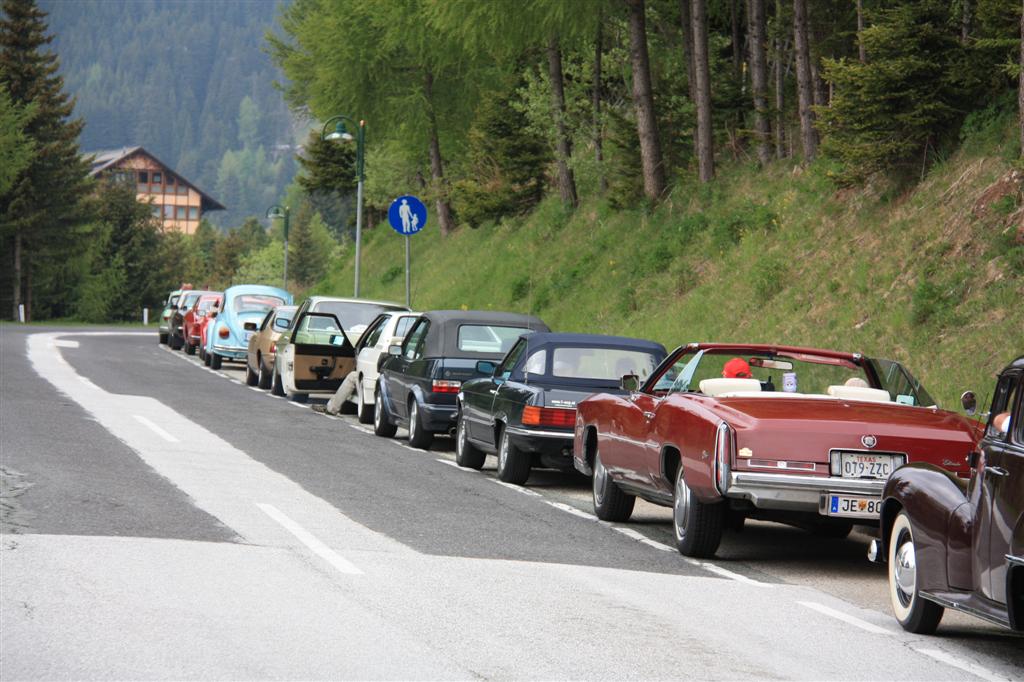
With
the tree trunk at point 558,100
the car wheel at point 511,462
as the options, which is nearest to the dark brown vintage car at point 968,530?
the car wheel at point 511,462

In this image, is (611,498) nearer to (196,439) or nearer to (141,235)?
(196,439)

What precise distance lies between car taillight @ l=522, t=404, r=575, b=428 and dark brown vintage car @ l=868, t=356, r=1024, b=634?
19.7 ft

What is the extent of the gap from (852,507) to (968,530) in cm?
216

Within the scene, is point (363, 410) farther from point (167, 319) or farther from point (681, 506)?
point (167, 319)

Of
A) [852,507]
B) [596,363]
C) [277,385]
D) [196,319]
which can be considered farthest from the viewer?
[196,319]

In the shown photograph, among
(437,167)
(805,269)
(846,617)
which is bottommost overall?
(846,617)

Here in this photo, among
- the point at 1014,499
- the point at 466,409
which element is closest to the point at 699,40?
the point at 466,409

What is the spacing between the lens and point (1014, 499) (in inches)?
282

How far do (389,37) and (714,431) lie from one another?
35.5 metres

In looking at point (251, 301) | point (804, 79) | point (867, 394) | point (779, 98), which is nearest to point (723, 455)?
point (867, 394)

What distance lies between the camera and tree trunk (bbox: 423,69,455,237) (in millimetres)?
49281

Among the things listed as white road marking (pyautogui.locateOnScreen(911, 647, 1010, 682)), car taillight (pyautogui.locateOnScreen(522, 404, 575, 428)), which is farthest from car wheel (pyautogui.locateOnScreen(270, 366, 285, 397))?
white road marking (pyautogui.locateOnScreen(911, 647, 1010, 682))

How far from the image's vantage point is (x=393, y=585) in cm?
897

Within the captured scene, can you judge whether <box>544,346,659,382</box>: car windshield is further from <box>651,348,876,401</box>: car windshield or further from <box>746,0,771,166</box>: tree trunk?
<box>746,0,771,166</box>: tree trunk
